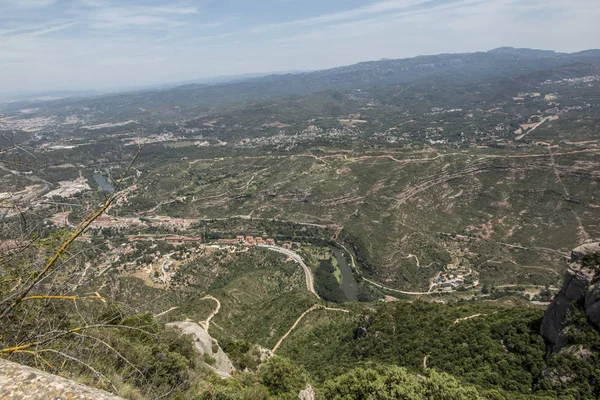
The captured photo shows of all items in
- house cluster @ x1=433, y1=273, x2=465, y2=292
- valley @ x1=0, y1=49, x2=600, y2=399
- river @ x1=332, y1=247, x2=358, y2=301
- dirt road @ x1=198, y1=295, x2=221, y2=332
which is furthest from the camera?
river @ x1=332, y1=247, x2=358, y2=301

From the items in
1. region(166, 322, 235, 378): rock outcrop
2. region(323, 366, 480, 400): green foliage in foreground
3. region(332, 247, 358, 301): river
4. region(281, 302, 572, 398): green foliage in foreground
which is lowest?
region(332, 247, 358, 301): river

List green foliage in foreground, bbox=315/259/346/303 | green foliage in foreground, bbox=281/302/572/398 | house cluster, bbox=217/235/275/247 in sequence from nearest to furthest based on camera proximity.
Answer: green foliage in foreground, bbox=281/302/572/398 → green foliage in foreground, bbox=315/259/346/303 → house cluster, bbox=217/235/275/247

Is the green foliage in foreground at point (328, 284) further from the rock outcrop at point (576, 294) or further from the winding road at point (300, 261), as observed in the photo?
the rock outcrop at point (576, 294)

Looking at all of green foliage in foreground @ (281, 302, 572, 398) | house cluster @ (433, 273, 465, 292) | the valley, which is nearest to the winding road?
the valley

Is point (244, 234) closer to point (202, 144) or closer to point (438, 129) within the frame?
point (202, 144)

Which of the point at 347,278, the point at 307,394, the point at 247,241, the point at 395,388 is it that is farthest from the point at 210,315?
the point at 247,241

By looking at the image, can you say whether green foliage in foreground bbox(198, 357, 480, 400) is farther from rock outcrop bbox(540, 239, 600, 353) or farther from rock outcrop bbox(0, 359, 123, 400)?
rock outcrop bbox(540, 239, 600, 353)

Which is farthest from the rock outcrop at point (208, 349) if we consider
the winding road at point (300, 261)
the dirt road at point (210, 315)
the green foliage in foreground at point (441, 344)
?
the winding road at point (300, 261)
